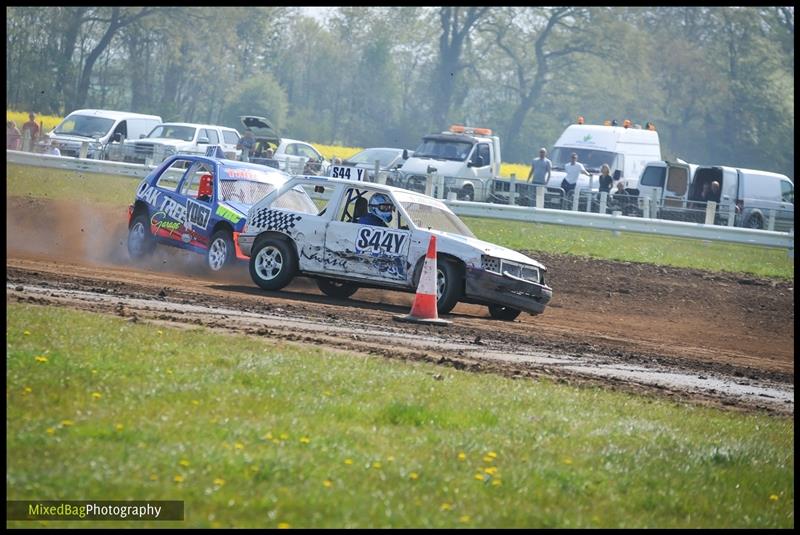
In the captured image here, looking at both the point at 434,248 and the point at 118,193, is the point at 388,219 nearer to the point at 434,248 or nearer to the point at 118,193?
the point at 434,248

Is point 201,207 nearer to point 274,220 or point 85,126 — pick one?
point 274,220

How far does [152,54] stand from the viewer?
231ft

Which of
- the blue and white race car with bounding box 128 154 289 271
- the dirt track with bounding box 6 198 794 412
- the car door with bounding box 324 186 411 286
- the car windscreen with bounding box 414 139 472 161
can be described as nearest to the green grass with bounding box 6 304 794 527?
the dirt track with bounding box 6 198 794 412

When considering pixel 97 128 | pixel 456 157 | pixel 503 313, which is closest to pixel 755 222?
pixel 456 157

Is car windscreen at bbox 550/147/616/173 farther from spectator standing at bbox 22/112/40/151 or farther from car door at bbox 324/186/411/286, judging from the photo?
car door at bbox 324/186/411/286

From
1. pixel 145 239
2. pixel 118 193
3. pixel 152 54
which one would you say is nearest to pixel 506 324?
pixel 145 239

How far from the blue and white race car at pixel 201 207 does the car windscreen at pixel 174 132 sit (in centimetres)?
1832

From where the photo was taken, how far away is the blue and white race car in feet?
56.4

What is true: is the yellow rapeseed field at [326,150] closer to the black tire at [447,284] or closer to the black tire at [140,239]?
the black tire at [140,239]

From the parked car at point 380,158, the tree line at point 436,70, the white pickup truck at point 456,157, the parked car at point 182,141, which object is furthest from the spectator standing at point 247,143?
the tree line at point 436,70

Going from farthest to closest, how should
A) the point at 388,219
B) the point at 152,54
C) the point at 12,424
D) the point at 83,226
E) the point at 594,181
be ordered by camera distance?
the point at 152,54 → the point at 594,181 → the point at 83,226 → the point at 388,219 → the point at 12,424

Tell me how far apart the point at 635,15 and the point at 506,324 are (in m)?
62.5

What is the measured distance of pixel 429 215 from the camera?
51.2ft

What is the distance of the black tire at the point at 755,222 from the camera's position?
29500 millimetres
